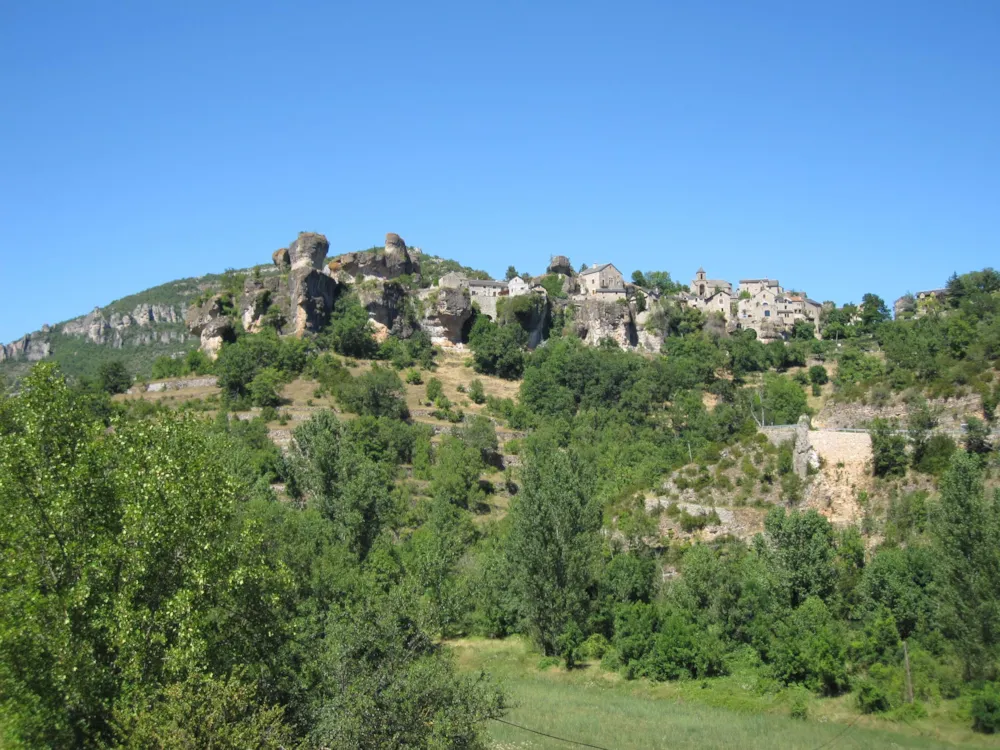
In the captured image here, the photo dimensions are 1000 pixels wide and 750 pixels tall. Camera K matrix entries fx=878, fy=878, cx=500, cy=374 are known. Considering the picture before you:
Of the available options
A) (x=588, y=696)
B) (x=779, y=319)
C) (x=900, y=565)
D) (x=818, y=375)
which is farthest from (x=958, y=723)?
(x=779, y=319)

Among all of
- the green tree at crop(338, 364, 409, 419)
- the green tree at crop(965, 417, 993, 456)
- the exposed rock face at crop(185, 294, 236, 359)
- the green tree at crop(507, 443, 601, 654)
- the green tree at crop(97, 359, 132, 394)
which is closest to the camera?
the green tree at crop(507, 443, 601, 654)

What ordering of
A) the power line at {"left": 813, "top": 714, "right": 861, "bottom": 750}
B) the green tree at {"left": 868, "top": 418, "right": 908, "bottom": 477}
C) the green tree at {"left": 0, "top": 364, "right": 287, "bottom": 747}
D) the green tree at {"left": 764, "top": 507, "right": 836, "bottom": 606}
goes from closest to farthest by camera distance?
the green tree at {"left": 0, "top": 364, "right": 287, "bottom": 747} < the power line at {"left": 813, "top": 714, "right": 861, "bottom": 750} < the green tree at {"left": 764, "top": 507, "right": 836, "bottom": 606} < the green tree at {"left": 868, "top": 418, "right": 908, "bottom": 477}

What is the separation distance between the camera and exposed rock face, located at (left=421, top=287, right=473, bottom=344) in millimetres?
74312

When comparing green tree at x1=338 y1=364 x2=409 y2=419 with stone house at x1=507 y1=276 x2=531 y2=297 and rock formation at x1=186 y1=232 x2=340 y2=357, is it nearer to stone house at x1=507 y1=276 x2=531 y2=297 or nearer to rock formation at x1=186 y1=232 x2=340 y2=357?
rock formation at x1=186 y1=232 x2=340 y2=357

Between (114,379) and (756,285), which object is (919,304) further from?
(114,379)

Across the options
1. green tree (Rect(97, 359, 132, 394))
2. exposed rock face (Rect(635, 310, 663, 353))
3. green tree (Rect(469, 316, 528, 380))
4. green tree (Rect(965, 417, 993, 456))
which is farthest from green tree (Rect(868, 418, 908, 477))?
green tree (Rect(97, 359, 132, 394))

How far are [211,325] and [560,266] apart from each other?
3830 cm

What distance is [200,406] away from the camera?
185 ft

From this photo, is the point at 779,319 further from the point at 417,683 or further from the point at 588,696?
the point at 417,683

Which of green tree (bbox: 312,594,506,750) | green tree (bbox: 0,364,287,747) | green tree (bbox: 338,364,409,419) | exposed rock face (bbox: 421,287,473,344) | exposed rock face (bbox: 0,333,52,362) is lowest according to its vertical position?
green tree (bbox: 312,594,506,750)

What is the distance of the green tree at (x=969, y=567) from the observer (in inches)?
887

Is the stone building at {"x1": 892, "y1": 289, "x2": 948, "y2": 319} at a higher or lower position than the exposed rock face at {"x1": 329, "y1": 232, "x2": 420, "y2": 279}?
lower

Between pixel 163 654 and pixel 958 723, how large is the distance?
18.2 m

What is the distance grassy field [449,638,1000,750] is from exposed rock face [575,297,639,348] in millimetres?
49576
